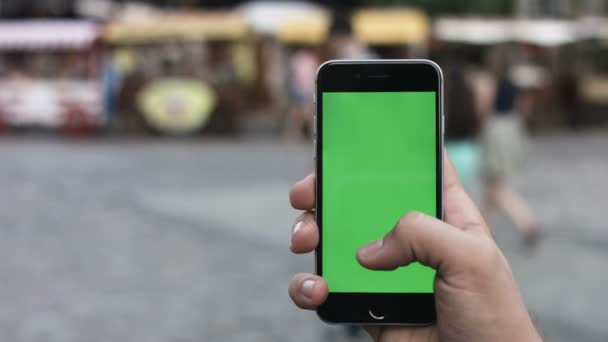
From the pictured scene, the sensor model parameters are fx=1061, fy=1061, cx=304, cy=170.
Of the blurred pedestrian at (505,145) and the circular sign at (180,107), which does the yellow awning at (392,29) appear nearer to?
the circular sign at (180,107)

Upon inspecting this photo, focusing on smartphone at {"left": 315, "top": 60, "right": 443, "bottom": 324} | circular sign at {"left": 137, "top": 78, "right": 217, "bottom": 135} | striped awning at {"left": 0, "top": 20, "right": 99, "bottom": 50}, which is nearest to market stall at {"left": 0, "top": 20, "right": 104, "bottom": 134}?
striped awning at {"left": 0, "top": 20, "right": 99, "bottom": 50}

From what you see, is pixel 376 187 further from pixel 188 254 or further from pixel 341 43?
pixel 188 254

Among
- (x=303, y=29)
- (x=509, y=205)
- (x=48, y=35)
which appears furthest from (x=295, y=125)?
(x=509, y=205)

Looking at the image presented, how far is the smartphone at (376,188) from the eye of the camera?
1.97 m

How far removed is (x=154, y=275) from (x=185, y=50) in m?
17.0

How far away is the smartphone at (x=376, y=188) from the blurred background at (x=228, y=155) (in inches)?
168

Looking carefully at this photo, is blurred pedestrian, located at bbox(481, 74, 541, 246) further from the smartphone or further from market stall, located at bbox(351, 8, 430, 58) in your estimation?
market stall, located at bbox(351, 8, 430, 58)

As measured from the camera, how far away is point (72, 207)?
11859mm

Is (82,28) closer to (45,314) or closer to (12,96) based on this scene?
(12,96)

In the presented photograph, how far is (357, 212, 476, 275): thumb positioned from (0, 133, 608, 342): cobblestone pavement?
14.9ft

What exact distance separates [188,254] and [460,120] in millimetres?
2973

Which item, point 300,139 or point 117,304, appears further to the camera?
point 300,139

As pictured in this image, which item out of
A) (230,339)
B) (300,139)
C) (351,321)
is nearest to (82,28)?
(300,139)

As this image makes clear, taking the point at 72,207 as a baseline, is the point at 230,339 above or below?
above
